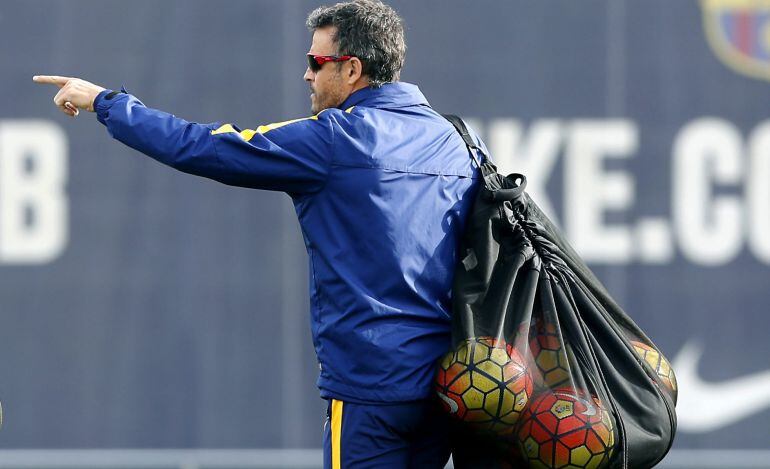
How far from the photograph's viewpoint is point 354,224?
271 centimetres

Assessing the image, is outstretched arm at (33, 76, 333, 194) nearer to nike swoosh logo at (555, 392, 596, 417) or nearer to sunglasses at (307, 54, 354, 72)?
sunglasses at (307, 54, 354, 72)

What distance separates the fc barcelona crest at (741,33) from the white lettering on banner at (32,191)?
2643 millimetres

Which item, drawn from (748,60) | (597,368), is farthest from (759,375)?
(597,368)

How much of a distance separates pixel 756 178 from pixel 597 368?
8.84 ft

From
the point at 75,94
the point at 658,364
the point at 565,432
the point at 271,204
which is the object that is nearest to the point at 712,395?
the point at 271,204

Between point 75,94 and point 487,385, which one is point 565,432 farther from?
point 75,94

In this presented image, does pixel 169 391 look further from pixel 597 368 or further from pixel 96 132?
pixel 597 368

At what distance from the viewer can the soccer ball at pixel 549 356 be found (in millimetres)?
2644

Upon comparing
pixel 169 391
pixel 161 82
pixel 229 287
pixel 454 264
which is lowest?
pixel 169 391

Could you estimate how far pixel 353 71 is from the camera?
2.84 m

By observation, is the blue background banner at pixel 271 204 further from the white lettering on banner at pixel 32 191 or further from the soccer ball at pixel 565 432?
the soccer ball at pixel 565 432

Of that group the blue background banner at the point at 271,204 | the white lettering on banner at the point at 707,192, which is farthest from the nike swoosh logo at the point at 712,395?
the white lettering on banner at the point at 707,192

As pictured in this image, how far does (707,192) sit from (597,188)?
45 centimetres

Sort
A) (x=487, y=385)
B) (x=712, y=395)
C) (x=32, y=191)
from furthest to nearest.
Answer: (x=712, y=395), (x=32, y=191), (x=487, y=385)
